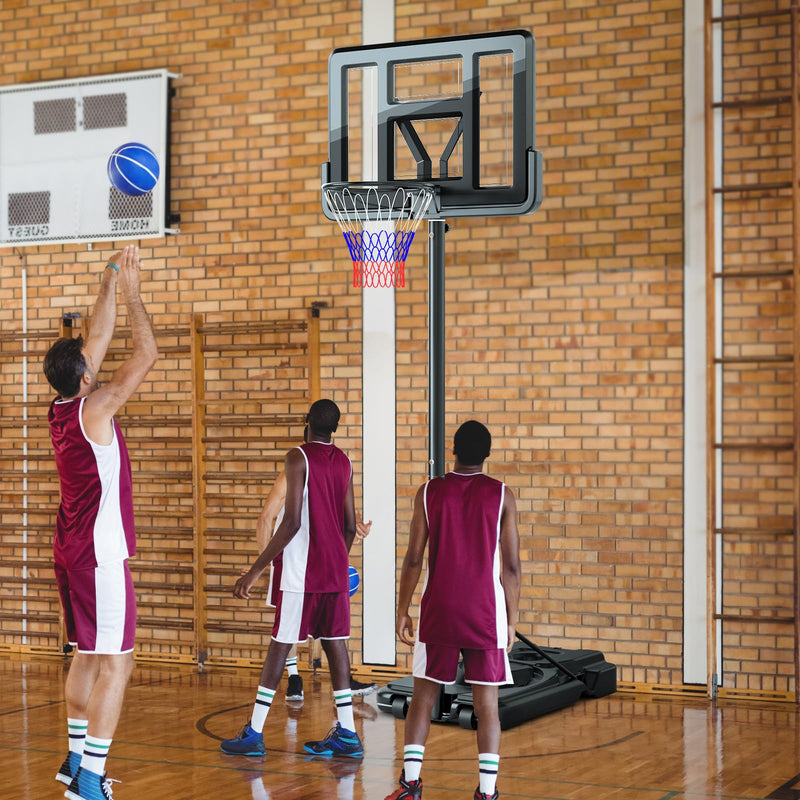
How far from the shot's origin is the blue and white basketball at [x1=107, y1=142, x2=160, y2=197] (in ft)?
26.0

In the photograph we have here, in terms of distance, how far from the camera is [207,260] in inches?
345

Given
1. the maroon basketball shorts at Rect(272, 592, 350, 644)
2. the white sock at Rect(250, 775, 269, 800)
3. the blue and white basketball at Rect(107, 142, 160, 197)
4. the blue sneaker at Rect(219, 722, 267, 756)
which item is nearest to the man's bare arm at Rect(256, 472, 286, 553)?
the maroon basketball shorts at Rect(272, 592, 350, 644)

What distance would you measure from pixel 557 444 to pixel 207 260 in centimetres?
285

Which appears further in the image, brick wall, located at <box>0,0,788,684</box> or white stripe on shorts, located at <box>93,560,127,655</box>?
brick wall, located at <box>0,0,788,684</box>

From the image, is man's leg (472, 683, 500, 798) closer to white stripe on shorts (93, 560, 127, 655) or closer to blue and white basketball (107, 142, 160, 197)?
white stripe on shorts (93, 560, 127, 655)

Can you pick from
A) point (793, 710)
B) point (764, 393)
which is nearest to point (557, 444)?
point (764, 393)

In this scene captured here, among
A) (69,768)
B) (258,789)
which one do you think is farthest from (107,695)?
(258,789)

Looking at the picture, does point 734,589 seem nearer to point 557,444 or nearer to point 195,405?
point 557,444

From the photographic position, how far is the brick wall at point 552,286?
7.60m

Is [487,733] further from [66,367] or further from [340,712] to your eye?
[66,367]

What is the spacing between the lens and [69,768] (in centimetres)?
521

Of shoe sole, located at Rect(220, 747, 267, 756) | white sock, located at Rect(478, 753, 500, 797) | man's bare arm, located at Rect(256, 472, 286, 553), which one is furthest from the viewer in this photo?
man's bare arm, located at Rect(256, 472, 286, 553)

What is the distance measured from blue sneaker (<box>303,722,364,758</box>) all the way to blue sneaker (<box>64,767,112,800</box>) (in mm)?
1344

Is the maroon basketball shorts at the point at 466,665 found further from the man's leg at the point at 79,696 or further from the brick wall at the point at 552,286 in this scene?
the brick wall at the point at 552,286
